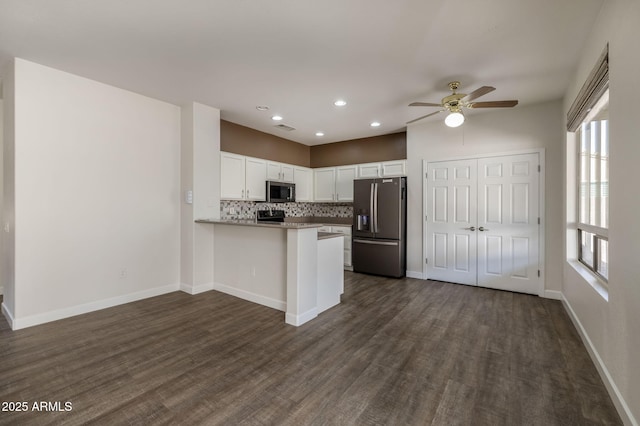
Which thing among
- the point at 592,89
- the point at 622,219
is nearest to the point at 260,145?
the point at 592,89

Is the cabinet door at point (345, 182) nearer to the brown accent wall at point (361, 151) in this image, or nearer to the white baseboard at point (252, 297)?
the brown accent wall at point (361, 151)

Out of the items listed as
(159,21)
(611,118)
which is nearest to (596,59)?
(611,118)

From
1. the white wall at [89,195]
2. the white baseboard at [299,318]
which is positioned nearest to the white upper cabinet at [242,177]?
the white wall at [89,195]

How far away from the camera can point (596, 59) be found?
2299 millimetres

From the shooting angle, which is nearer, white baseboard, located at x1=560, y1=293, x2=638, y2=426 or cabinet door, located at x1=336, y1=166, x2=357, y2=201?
white baseboard, located at x1=560, y1=293, x2=638, y2=426

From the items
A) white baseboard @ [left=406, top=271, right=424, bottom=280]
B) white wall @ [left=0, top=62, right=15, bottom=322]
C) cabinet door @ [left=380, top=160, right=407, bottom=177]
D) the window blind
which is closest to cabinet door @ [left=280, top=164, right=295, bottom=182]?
cabinet door @ [left=380, top=160, right=407, bottom=177]

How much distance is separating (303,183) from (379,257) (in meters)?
2.34

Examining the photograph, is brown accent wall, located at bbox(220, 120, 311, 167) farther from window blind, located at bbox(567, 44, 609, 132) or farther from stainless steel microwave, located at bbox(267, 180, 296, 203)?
window blind, located at bbox(567, 44, 609, 132)

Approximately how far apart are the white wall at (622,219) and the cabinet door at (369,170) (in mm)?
3529

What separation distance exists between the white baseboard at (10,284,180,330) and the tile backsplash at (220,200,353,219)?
144cm

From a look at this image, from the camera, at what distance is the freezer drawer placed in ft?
16.5

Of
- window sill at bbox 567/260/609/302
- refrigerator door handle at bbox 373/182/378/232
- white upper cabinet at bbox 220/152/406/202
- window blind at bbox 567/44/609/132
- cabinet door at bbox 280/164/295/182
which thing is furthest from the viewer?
cabinet door at bbox 280/164/295/182

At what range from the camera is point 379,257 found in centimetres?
516

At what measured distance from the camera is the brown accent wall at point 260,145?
489 cm
